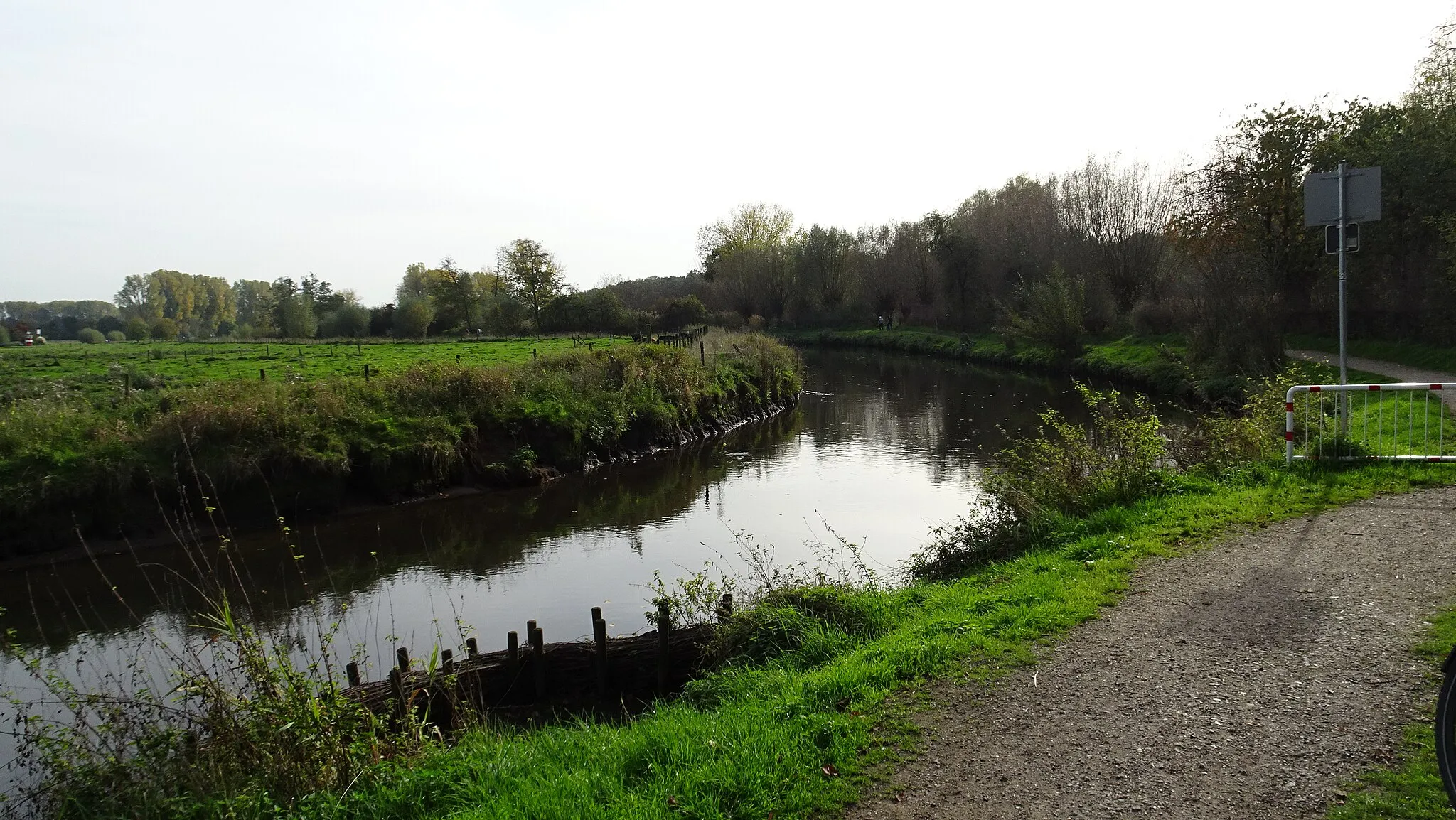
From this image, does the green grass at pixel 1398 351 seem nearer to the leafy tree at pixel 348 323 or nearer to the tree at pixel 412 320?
the tree at pixel 412 320

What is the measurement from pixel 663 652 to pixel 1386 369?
22913 millimetres

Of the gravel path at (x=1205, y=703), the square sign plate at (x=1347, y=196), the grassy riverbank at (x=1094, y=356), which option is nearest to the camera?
the gravel path at (x=1205, y=703)

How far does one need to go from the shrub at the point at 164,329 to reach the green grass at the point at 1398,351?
68.3 metres

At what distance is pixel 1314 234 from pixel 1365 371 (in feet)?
34.5

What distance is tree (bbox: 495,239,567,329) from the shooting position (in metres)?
60.3

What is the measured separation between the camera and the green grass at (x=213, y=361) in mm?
22203

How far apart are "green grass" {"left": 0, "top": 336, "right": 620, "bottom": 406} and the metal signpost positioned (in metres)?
19.9

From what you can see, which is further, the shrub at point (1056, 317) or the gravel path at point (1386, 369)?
the shrub at point (1056, 317)

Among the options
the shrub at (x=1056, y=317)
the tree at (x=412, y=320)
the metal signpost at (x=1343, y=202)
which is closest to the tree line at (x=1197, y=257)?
the shrub at (x=1056, y=317)

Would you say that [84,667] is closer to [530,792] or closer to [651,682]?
[651,682]

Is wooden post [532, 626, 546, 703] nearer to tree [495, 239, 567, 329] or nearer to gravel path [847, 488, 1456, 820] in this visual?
gravel path [847, 488, 1456, 820]

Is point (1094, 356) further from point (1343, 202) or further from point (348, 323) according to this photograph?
point (348, 323)

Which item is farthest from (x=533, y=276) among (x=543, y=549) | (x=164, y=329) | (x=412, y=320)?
(x=543, y=549)

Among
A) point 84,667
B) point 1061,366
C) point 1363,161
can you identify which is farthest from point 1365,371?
point 84,667
